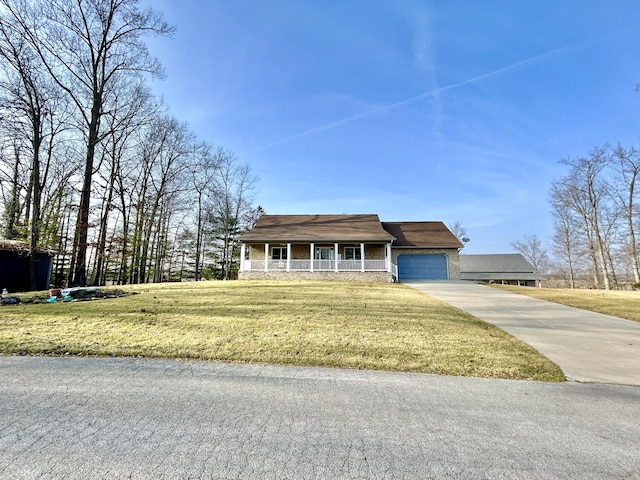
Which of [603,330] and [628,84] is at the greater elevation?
[628,84]

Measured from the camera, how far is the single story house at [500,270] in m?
34.7

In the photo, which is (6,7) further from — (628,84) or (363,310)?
(628,84)

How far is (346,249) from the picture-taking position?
21.3 m

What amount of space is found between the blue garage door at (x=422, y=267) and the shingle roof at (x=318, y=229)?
337 centimetres

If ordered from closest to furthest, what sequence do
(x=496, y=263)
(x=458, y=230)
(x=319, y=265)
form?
(x=319, y=265) < (x=496, y=263) < (x=458, y=230)

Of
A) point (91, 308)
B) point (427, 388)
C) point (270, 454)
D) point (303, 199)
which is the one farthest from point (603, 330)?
point (303, 199)

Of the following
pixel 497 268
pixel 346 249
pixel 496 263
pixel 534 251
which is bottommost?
pixel 497 268

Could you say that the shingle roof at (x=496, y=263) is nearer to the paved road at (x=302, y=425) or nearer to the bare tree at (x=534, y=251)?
the bare tree at (x=534, y=251)

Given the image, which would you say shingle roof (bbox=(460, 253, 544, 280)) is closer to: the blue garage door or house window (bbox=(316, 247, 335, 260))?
the blue garage door

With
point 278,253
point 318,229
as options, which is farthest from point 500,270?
point 278,253

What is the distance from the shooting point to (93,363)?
12.2ft

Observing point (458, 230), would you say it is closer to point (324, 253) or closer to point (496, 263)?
point (496, 263)

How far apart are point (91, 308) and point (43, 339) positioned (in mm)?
2883

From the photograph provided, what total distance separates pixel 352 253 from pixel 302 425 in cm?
1913
